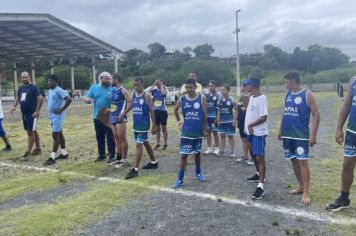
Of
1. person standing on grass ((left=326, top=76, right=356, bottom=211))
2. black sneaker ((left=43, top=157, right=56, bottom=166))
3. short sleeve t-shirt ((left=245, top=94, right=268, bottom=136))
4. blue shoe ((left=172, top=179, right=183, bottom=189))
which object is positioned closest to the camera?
person standing on grass ((left=326, top=76, right=356, bottom=211))

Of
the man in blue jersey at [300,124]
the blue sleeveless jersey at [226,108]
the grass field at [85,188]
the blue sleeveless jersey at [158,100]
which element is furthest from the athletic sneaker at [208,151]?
the man in blue jersey at [300,124]

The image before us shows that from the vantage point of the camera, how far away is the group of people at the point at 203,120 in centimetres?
596

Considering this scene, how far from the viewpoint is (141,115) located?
812 cm

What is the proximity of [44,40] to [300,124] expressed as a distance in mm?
38133

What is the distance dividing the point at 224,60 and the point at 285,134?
4560 inches

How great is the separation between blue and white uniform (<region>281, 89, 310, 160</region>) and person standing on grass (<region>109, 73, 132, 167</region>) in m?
3.58

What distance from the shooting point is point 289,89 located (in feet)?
20.0

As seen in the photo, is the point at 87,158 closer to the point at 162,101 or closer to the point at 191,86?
the point at 162,101

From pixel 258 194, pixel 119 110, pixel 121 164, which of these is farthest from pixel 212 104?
pixel 258 194

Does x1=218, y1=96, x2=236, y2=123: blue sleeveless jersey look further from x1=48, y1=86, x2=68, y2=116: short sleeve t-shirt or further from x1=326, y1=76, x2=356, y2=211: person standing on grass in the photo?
x1=326, y1=76, x2=356, y2=211: person standing on grass

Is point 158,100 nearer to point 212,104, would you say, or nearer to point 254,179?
point 212,104

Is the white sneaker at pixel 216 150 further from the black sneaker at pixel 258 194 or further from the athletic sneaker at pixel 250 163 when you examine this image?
the black sneaker at pixel 258 194

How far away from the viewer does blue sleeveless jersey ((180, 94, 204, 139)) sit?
278 inches

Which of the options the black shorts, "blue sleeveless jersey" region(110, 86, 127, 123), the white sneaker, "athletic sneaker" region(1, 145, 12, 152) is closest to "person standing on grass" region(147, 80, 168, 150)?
the black shorts
